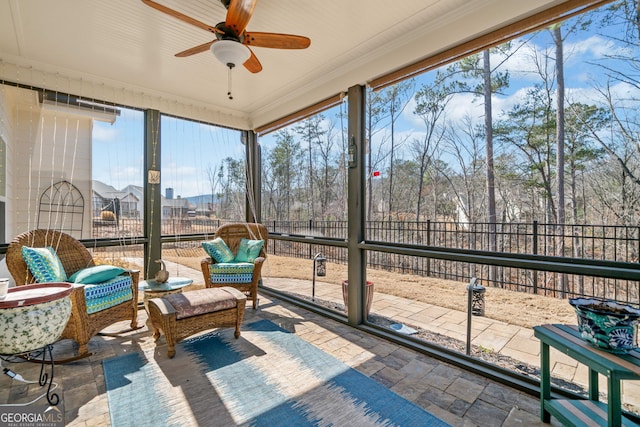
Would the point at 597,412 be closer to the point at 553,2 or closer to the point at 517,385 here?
the point at 517,385

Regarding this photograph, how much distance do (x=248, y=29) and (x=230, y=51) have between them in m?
0.82

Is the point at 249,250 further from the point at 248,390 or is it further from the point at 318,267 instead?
the point at 248,390

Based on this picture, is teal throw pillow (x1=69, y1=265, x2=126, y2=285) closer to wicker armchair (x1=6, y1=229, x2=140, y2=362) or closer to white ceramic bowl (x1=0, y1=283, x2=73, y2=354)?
wicker armchair (x1=6, y1=229, x2=140, y2=362)

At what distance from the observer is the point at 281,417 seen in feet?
5.86

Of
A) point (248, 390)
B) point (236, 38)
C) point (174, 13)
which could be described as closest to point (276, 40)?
point (236, 38)

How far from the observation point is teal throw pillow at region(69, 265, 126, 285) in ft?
8.74

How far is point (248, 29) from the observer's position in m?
2.64

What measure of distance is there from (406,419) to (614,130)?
7.30 feet

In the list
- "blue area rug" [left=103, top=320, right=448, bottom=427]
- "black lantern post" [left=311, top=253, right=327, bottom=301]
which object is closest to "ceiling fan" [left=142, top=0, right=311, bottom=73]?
"blue area rug" [left=103, top=320, right=448, bottom=427]

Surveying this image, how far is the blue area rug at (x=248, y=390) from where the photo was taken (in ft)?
5.82

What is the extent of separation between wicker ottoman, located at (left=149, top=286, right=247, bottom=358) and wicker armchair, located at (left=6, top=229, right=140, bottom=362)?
1.34 feet

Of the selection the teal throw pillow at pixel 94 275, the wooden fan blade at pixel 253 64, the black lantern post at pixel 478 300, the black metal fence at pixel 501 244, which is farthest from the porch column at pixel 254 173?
the black lantern post at pixel 478 300

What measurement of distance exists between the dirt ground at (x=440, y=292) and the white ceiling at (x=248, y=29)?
228cm

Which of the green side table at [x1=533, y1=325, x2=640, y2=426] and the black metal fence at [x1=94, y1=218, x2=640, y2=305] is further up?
the black metal fence at [x1=94, y1=218, x2=640, y2=305]
